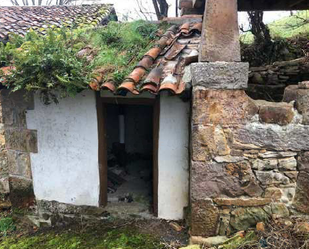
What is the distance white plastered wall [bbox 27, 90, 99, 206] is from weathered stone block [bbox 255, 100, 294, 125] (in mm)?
2323

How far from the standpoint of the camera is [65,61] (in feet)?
10.9

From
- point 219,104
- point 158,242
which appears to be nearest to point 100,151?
point 158,242

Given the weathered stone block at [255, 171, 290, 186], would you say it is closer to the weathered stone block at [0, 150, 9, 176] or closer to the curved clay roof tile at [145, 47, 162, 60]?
the curved clay roof tile at [145, 47, 162, 60]

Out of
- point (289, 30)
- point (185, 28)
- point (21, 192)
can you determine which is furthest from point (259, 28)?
point (21, 192)

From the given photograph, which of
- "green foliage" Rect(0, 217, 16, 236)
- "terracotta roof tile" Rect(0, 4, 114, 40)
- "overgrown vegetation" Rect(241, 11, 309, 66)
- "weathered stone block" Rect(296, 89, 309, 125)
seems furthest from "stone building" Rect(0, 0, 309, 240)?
"terracotta roof tile" Rect(0, 4, 114, 40)

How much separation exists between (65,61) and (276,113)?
2.51 meters

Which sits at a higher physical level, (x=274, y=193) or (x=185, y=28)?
(x=185, y=28)

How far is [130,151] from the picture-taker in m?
7.08

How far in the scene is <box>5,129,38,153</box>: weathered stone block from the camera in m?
4.32

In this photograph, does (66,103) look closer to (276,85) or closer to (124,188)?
(124,188)

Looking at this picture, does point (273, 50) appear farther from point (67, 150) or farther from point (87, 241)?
point (87, 241)

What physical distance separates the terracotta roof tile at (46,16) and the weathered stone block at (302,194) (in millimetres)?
7724

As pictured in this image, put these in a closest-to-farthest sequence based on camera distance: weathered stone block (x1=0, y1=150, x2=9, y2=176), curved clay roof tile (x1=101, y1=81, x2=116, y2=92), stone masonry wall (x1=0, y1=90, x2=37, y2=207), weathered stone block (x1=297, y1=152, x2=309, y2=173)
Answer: weathered stone block (x1=297, y1=152, x2=309, y2=173) < curved clay roof tile (x1=101, y1=81, x2=116, y2=92) < stone masonry wall (x1=0, y1=90, x2=37, y2=207) < weathered stone block (x1=0, y1=150, x2=9, y2=176)

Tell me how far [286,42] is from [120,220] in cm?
584
